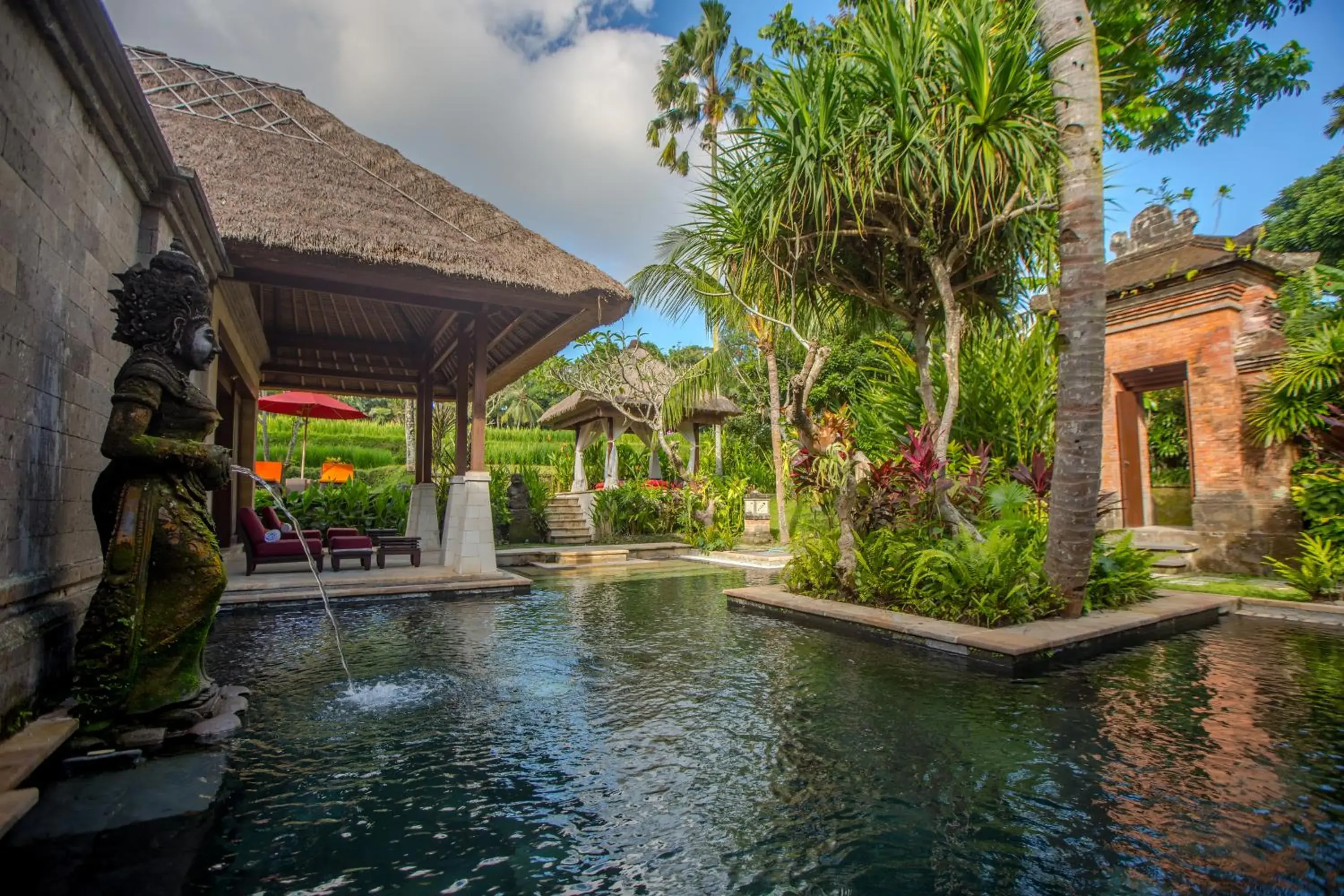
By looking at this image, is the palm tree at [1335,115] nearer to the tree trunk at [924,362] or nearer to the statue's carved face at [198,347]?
the tree trunk at [924,362]

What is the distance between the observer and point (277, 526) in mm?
8898

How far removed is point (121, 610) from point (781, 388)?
19.5 m

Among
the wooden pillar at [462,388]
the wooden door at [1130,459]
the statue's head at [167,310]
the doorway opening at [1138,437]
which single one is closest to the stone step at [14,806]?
the statue's head at [167,310]

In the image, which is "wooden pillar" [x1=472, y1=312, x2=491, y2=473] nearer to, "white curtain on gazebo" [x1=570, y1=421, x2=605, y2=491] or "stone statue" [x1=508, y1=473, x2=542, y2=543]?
"stone statue" [x1=508, y1=473, x2=542, y2=543]

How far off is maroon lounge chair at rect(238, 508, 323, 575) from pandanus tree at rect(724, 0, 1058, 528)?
6404 millimetres

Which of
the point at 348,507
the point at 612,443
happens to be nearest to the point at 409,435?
the point at 612,443

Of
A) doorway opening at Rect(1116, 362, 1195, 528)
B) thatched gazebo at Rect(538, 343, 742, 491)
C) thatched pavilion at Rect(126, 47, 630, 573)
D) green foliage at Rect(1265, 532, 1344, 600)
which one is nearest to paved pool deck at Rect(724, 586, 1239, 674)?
green foliage at Rect(1265, 532, 1344, 600)

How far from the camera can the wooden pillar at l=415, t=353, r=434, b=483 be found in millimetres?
11852

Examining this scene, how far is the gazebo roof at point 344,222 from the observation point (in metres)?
6.72

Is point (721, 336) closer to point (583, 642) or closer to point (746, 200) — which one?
point (746, 200)

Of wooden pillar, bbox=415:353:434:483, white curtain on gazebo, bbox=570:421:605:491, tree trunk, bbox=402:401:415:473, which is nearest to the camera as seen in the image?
wooden pillar, bbox=415:353:434:483

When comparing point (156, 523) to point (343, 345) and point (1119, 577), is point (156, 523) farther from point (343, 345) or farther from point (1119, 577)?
point (343, 345)

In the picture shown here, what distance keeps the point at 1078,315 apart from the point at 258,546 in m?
8.48

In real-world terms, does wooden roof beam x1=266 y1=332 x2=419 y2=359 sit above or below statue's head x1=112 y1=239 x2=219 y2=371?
above
